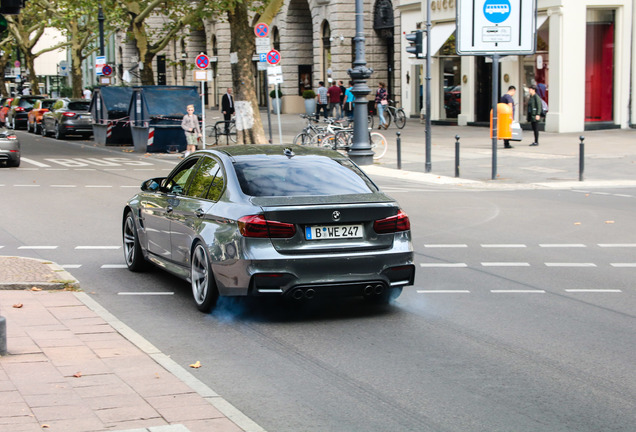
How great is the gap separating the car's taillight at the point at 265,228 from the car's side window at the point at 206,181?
2.60 ft

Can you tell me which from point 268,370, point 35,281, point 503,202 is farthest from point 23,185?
point 268,370

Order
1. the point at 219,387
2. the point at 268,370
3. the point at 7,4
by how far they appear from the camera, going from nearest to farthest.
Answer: the point at 219,387 < the point at 268,370 < the point at 7,4

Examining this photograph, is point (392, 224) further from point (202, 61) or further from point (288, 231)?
point (202, 61)

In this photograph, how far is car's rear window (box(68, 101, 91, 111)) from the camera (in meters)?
40.8

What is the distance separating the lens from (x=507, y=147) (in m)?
28.5

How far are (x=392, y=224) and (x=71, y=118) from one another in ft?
112

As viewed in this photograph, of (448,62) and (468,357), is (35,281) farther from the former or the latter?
(448,62)

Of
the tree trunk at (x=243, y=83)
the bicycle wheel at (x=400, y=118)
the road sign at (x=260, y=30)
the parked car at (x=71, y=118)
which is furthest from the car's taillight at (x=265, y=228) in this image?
the parked car at (x=71, y=118)

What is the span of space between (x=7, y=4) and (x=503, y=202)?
1099 cm

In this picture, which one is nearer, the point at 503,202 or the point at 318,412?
the point at 318,412

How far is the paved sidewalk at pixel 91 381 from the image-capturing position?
5125 millimetres

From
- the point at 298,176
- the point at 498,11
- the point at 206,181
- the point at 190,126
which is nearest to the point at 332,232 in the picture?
the point at 298,176

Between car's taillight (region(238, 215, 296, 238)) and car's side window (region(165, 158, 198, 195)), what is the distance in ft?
5.52

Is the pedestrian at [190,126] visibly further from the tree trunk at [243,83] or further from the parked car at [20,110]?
the parked car at [20,110]
